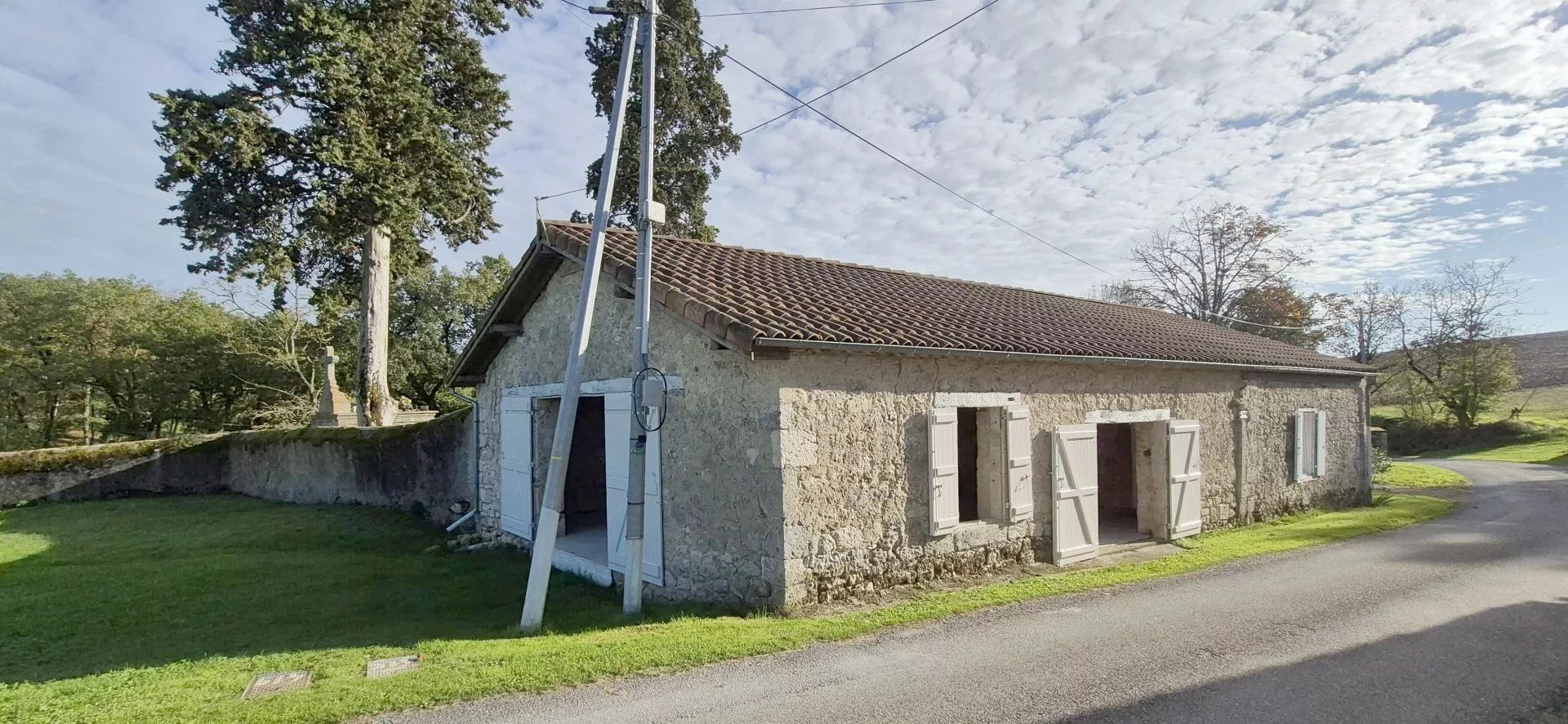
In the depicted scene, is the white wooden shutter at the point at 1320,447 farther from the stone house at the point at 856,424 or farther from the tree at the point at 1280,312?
the tree at the point at 1280,312

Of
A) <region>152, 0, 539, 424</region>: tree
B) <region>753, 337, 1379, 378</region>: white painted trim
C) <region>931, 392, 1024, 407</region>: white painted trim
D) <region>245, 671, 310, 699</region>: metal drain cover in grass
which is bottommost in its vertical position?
<region>245, 671, 310, 699</region>: metal drain cover in grass

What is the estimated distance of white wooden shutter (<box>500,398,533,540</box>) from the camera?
973cm

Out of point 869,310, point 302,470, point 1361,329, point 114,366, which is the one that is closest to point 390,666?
point 869,310

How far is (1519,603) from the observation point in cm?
659

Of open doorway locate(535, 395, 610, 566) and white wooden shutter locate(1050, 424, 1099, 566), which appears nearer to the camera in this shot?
white wooden shutter locate(1050, 424, 1099, 566)

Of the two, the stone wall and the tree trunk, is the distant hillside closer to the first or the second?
the stone wall

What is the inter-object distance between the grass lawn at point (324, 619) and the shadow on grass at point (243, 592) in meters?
0.03

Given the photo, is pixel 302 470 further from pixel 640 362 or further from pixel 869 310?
pixel 869 310

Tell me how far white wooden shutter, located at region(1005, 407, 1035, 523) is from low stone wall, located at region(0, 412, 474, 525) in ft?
27.7

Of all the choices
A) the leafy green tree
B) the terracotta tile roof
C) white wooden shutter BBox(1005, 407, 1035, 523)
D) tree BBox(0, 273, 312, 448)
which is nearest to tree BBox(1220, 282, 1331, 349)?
the leafy green tree

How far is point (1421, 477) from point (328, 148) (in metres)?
26.0

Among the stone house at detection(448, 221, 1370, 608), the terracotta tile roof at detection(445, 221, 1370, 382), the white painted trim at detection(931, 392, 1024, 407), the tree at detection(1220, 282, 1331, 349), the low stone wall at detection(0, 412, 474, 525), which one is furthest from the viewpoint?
the tree at detection(1220, 282, 1331, 349)

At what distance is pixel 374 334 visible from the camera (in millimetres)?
16500

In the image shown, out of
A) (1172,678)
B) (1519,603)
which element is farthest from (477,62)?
(1519,603)
